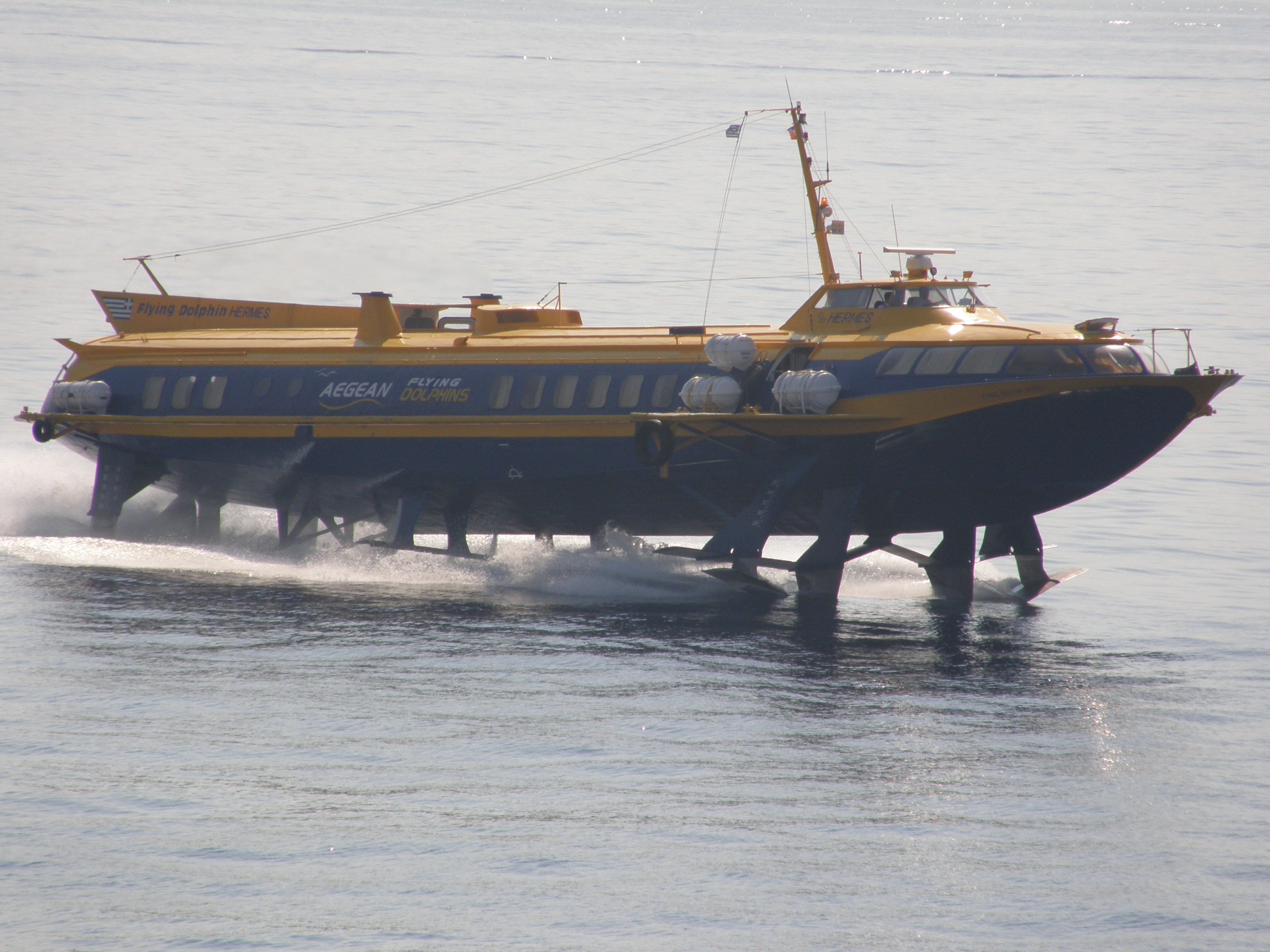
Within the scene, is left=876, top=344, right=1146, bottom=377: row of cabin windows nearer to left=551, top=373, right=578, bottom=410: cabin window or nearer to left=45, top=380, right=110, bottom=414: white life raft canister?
left=551, top=373, right=578, bottom=410: cabin window

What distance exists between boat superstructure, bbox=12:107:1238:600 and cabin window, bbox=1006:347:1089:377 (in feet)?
0.11

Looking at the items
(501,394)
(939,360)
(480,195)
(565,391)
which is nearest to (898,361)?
(939,360)

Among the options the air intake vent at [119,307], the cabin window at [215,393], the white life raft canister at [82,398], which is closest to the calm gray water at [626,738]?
the white life raft canister at [82,398]

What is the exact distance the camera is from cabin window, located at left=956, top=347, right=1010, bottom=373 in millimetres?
22453

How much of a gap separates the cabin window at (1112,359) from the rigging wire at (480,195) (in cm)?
3000

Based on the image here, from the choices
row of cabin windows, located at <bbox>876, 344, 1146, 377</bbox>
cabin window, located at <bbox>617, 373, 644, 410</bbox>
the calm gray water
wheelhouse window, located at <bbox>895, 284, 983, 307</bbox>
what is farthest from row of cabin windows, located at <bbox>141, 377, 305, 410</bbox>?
row of cabin windows, located at <bbox>876, 344, 1146, 377</bbox>

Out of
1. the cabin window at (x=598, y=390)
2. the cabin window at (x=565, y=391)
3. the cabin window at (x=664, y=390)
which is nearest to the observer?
the cabin window at (x=664, y=390)

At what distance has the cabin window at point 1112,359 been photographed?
73.0 feet

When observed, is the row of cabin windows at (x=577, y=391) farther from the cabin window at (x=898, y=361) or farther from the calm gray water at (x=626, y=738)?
the cabin window at (x=898, y=361)

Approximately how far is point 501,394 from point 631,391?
2.38 metres

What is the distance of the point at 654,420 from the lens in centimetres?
2331

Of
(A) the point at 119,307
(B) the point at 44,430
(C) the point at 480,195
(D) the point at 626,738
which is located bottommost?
(D) the point at 626,738

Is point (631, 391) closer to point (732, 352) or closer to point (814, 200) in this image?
point (732, 352)

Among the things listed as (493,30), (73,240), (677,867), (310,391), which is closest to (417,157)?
(73,240)
